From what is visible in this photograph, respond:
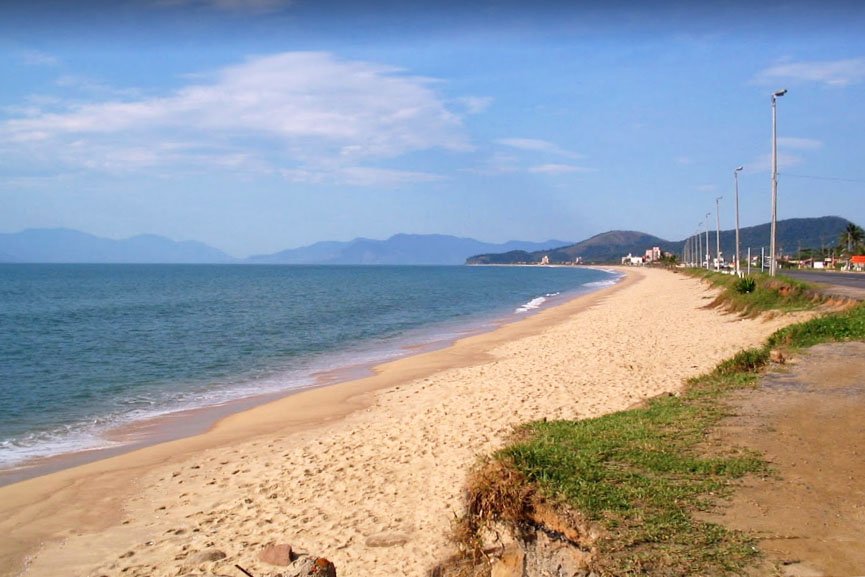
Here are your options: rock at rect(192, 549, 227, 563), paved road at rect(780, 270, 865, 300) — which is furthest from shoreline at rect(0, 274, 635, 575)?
paved road at rect(780, 270, 865, 300)

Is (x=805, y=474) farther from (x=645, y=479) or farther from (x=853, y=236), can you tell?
(x=853, y=236)

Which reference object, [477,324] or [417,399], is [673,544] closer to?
[417,399]

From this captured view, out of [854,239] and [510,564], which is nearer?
[510,564]

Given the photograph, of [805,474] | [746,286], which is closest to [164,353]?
[805,474]

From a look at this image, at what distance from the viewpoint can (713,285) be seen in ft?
143

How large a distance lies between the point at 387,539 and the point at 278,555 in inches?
37.8

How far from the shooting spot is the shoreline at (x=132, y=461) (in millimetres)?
8172

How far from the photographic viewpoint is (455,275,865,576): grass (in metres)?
4.66

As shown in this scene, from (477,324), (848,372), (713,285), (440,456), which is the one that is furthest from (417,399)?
(713,285)

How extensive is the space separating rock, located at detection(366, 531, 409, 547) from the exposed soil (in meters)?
2.63

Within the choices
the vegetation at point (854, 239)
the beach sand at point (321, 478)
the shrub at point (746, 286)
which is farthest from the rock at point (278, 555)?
the vegetation at point (854, 239)

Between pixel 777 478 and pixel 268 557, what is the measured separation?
4.54 m

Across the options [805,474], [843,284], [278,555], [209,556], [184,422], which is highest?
[843,284]

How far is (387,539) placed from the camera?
6230mm
